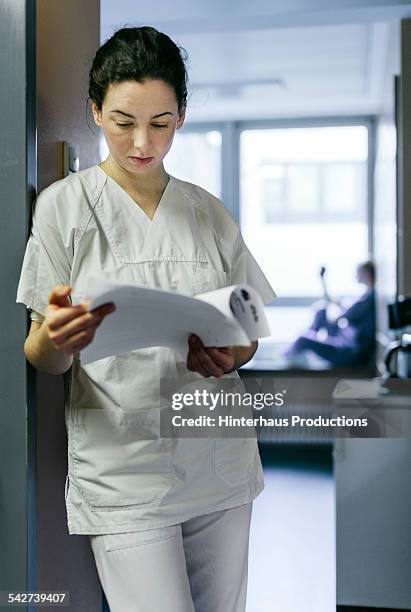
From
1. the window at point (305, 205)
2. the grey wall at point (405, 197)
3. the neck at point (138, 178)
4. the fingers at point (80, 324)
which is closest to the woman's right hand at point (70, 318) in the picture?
the fingers at point (80, 324)

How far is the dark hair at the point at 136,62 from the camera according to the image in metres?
Result: 0.91

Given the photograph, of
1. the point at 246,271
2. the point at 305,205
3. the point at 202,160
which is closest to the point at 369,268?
the point at 305,205

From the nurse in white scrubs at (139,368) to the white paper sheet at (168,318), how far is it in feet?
0.13

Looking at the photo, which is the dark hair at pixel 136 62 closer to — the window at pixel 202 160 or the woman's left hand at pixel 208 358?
the woman's left hand at pixel 208 358

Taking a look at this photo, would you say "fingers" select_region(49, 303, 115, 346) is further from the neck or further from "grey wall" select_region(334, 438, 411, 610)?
"grey wall" select_region(334, 438, 411, 610)

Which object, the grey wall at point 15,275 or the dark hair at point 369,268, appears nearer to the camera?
the grey wall at point 15,275

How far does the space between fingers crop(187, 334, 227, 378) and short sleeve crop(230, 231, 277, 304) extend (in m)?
0.19

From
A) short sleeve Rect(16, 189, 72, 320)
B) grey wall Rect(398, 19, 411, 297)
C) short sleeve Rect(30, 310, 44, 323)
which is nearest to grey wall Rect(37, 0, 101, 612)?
short sleeve Rect(16, 189, 72, 320)

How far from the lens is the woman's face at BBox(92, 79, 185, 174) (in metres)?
0.91

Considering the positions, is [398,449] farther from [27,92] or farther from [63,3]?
[63,3]

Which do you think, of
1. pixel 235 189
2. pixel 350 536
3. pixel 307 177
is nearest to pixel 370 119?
pixel 307 177

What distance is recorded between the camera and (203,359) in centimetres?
90

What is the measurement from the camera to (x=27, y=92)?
3.31 ft

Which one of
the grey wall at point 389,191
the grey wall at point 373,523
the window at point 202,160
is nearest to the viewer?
the grey wall at point 373,523
